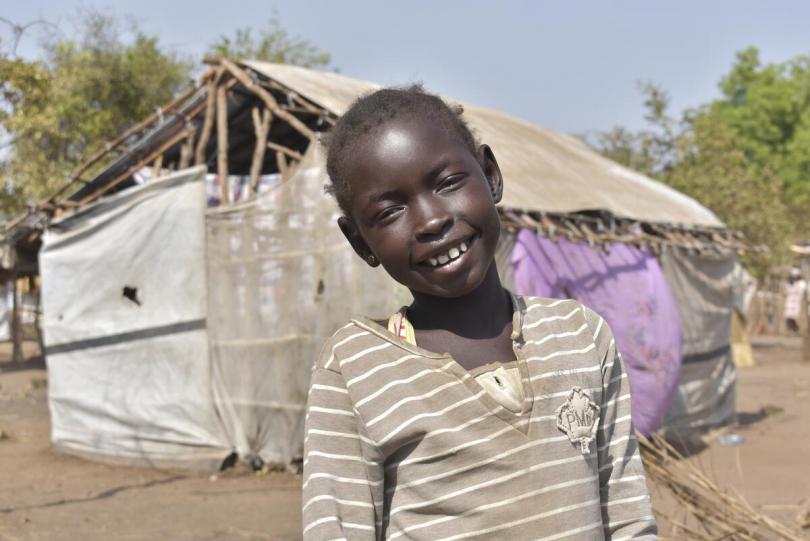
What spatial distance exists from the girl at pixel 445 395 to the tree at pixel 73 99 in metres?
8.71

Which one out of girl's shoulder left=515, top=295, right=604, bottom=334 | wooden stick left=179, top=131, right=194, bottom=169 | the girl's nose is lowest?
girl's shoulder left=515, top=295, right=604, bottom=334

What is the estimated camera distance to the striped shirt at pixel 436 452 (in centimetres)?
150

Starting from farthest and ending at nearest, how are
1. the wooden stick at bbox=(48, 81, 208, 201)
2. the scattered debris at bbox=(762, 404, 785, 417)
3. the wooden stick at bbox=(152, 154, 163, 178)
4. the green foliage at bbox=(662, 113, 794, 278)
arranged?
the green foliage at bbox=(662, 113, 794, 278) < the scattered debris at bbox=(762, 404, 785, 417) < the wooden stick at bbox=(152, 154, 163, 178) < the wooden stick at bbox=(48, 81, 208, 201)

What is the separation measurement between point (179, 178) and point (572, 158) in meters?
→ 4.23

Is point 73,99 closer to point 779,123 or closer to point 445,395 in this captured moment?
point 445,395

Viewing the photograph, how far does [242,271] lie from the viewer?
7.66 metres

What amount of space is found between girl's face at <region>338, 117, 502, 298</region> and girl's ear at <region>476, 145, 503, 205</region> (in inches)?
4.3

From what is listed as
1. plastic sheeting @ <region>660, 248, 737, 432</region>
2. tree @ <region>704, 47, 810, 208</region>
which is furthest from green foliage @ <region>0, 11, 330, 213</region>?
tree @ <region>704, 47, 810, 208</region>

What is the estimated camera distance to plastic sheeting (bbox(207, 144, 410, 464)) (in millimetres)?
6984

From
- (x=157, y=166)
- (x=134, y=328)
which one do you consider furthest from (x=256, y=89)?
(x=134, y=328)

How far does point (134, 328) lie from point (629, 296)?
13.2 feet

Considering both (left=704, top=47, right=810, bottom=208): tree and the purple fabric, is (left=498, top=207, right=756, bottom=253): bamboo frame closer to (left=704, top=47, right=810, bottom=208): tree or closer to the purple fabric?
the purple fabric

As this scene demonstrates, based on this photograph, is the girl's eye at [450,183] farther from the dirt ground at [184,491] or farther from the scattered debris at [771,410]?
the scattered debris at [771,410]

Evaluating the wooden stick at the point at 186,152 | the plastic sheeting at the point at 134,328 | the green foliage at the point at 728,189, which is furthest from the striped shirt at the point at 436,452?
the green foliage at the point at 728,189
